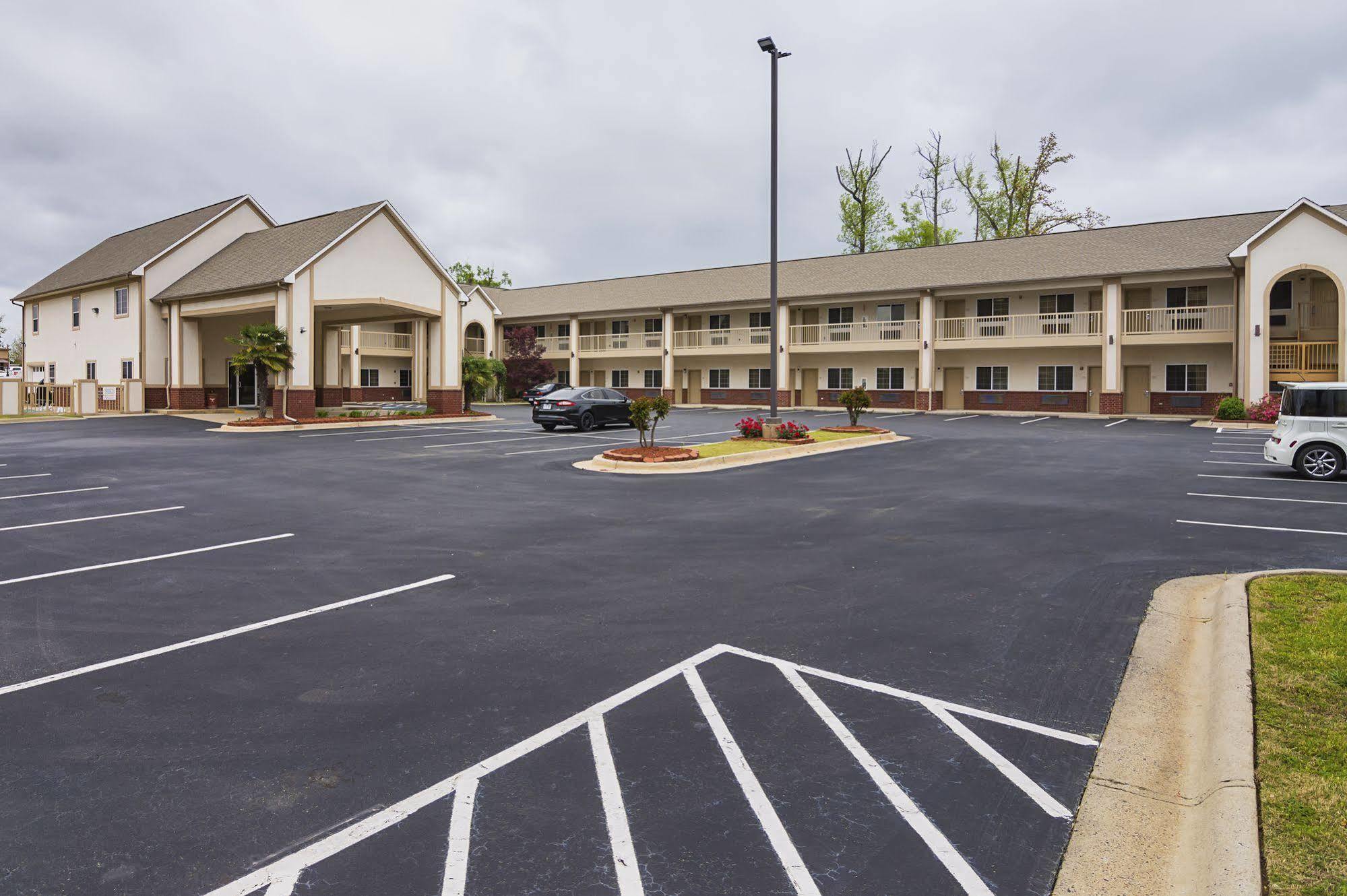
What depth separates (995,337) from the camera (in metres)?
40.0

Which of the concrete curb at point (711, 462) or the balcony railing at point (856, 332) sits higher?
the balcony railing at point (856, 332)

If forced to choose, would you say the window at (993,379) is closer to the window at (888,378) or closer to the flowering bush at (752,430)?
the window at (888,378)

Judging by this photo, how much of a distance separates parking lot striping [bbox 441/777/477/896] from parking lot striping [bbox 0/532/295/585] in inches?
239

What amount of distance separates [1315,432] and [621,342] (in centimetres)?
4242

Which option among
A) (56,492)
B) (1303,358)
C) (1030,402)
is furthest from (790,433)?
(1030,402)

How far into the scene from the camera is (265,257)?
34219mm

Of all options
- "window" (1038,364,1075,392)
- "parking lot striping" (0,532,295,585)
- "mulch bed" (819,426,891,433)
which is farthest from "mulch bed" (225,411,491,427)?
"window" (1038,364,1075,392)

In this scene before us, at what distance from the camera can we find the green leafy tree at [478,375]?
49.1 metres

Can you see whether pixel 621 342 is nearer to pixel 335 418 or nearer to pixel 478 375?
pixel 478 375

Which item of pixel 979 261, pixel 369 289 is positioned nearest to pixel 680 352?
pixel 979 261

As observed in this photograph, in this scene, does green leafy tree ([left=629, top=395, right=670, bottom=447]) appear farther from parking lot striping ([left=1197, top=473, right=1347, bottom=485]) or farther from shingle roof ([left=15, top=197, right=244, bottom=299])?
shingle roof ([left=15, top=197, right=244, bottom=299])

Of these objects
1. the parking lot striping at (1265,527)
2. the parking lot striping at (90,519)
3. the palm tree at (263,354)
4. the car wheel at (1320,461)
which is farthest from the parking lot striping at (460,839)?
the palm tree at (263,354)

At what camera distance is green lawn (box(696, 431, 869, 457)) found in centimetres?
1848

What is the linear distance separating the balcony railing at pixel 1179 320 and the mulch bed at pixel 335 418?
28.9 metres
